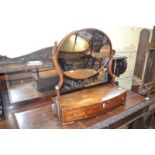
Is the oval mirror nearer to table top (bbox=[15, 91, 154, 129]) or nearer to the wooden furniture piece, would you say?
the wooden furniture piece

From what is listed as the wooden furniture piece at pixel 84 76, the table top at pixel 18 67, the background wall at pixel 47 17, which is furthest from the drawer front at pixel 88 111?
the background wall at pixel 47 17

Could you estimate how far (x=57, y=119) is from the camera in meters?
0.89

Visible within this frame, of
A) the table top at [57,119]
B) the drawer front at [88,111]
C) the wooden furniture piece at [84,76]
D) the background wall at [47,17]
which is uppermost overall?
the background wall at [47,17]

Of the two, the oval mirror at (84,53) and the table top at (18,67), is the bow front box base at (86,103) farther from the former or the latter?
the table top at (18,67)

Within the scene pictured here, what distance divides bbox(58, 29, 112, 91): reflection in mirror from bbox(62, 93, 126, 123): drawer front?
0.24 meters

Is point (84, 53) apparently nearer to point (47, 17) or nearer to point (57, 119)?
point (47, 17)

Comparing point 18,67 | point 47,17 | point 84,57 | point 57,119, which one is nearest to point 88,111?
point 57,119

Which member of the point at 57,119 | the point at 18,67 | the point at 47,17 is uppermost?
the point at 47,17

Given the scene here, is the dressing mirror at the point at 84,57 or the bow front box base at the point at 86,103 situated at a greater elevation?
the dressing mirror at the point at 84,57

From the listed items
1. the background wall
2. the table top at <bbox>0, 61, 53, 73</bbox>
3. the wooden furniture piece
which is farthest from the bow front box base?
the background wall

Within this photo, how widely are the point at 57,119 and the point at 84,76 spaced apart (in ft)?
1.19

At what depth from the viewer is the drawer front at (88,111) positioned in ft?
2.72

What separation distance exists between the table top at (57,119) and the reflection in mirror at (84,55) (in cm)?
28
